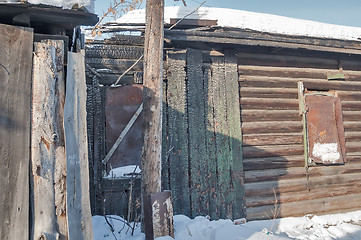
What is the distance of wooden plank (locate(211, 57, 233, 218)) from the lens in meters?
5.14

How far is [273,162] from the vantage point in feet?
18.6

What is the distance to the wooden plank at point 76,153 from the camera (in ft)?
8.30

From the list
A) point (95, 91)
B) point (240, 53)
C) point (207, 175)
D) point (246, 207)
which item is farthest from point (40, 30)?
point (246, 207)

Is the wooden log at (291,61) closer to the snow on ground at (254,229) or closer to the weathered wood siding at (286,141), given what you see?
the weathered wood siding at (286,141)

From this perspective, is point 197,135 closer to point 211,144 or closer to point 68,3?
point 211,144

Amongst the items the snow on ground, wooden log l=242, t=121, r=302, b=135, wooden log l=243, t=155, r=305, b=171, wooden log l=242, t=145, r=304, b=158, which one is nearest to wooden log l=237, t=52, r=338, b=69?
wooden log l=242, t=121, r=302, b=135

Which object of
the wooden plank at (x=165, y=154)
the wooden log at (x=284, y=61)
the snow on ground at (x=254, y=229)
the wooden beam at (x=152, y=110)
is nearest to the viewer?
the wooden beam at (x=152, y=110)

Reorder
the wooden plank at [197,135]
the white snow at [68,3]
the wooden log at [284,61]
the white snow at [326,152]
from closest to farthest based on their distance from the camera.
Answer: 1. the white snow at [68,3]
2. the wooden plank at [197,135]
3. the wooden log at [284,61]
4. the white snow at [326,152]

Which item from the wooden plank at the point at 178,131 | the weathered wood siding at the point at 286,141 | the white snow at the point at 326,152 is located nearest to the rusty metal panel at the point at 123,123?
the wooden plank at the point at 178,131

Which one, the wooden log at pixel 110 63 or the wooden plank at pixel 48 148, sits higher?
the wooden log at pixel 110 63

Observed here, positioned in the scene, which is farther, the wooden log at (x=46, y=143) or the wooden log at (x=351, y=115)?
the wooden log at (x=351, y=115)

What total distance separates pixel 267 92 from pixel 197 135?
1.82 meters

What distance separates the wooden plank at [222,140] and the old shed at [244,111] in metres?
0.02

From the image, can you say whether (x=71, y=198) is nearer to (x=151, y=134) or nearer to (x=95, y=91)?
(x=151, y=134)
